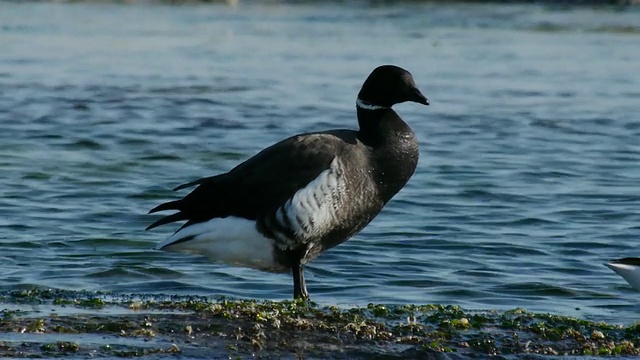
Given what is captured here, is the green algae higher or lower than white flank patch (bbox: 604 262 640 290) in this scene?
higher

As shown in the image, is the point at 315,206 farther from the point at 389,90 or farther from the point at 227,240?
the point at 389,90

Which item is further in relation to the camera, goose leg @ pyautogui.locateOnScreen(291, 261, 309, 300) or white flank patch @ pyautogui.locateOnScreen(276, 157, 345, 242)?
goose leg @ pyautogui.locateOnScreen(291, 261, 309, 300)

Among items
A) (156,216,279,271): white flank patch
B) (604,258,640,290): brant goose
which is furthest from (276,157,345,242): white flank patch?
(604,258,640,290): brant goose

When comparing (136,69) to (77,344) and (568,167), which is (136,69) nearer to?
(568,167)

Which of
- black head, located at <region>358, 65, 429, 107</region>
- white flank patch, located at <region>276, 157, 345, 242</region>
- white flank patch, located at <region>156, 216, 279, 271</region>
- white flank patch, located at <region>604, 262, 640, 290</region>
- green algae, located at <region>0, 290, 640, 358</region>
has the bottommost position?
white flank patch, located at <region>604, 262, 640, 290</region>

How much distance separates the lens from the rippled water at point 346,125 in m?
10.8

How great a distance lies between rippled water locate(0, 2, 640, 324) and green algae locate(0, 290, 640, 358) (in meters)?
1.22

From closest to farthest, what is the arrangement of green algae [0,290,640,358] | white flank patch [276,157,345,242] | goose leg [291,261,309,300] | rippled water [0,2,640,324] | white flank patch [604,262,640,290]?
green algae [0,290,640,358] < white flank patch [276,157,345,242] < goose leg [291,261,309,300] < white flank patch [604,262,640,290] < rippled water [0,2,640,324]

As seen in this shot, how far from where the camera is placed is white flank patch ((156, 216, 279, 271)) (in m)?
8.97

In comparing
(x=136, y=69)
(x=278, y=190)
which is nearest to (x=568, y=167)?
(x=278, y=190)

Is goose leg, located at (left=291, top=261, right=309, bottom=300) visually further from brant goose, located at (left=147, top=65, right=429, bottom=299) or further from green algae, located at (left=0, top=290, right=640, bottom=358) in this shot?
green algae, located at (left=0, top=290, right=640, bottom=358)

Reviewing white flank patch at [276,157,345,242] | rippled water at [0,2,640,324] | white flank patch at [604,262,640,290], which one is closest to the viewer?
white flank patch at [276,157,345,242]

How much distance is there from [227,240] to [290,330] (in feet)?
3.77

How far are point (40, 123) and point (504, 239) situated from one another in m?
8.56
